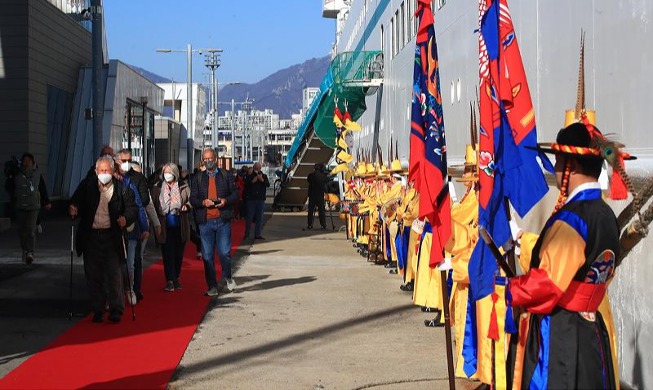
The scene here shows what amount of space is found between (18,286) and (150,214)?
2.60 m

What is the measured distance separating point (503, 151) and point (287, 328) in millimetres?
5215

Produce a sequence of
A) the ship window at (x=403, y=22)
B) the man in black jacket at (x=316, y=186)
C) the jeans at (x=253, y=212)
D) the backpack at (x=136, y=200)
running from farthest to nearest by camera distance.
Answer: the man in black jacket at (x=316, y=186) < the ship window at (x=403, y=22) < the jeans at (x=253, y=212) < the backpack at (x=136, y=200)

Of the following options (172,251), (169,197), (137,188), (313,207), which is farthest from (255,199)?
(137,188)

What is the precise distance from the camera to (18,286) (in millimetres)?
13867

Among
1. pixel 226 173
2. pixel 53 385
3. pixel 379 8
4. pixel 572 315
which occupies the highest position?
pixel 379 8

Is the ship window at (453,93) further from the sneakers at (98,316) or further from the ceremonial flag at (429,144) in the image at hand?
the ceremonial flag at (429,144)

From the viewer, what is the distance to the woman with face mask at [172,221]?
13.7 metres

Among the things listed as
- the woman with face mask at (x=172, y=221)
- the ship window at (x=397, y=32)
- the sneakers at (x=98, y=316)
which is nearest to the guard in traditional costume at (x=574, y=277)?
the sneakers at (x=98, y=316)

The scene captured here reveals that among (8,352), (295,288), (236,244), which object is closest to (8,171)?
(236,244)

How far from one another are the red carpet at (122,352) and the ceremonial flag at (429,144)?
103 inches

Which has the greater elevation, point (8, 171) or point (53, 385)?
point (8, 171)

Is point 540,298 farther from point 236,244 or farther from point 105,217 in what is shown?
point 236,244

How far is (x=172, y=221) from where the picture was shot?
45.1 feet

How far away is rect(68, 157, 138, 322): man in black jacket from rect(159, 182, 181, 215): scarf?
260 centimetres
